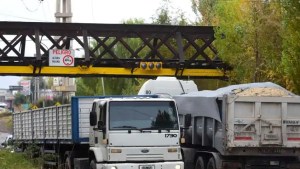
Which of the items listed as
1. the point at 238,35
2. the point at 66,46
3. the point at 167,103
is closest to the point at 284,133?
the point at 167,103

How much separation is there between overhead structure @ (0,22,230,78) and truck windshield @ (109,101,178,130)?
1728 cm

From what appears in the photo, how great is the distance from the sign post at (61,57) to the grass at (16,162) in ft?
22.1

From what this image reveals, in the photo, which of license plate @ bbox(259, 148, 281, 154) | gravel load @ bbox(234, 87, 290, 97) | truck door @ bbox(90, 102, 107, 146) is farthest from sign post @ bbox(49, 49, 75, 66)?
license plate @ bbox(259, 148, 281, 154)

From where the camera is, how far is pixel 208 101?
19.3 m

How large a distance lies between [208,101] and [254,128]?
1788 millimetres

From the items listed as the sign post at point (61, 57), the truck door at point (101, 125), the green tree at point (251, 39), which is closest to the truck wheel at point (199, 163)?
the truck door at point (101, 125)

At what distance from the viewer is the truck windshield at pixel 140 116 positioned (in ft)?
56.9

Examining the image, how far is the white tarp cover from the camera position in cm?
1877

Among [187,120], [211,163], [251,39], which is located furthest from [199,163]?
[251,39]

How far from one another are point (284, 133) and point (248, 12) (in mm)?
12732

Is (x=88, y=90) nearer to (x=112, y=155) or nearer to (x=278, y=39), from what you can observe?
(x=278, y=39)

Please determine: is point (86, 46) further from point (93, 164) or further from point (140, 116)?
point (140, 116)

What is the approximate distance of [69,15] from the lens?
49125mm

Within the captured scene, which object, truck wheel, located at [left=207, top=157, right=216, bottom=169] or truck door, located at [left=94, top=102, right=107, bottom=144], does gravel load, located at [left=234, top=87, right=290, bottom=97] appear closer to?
truck wheel, located at [left=207, top=157, right=216, bottom=169]
